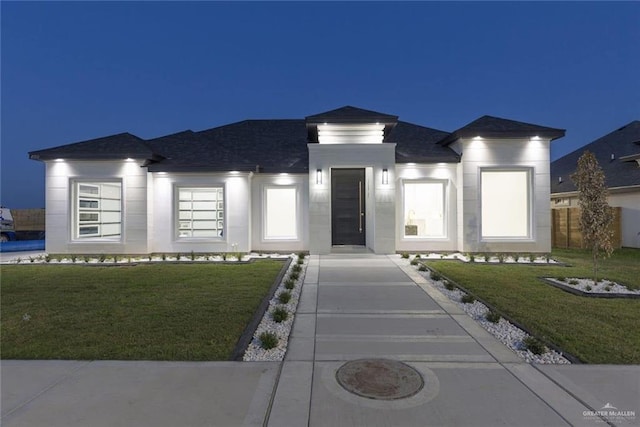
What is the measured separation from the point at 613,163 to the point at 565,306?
1554 centimetres

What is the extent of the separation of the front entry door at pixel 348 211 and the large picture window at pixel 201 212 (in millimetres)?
4493

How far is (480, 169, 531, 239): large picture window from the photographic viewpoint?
1149cm

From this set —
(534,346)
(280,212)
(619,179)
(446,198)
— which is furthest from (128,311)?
(619,179)

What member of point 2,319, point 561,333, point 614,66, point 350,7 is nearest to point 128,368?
point 2,319

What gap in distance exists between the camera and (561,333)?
4285 mm

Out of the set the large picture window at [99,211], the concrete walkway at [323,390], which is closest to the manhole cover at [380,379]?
the concrete walkway at [323,390]

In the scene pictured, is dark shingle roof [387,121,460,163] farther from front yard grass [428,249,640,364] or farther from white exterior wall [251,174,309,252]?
front yard grass [428,249,640,364]

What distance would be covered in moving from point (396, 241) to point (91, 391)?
9.97 m

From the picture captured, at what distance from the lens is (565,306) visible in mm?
5543

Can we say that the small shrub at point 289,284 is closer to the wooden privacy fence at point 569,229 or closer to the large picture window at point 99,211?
the large picture window at point 99,211

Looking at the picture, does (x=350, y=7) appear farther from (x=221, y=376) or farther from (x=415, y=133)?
(x=221, y=376)

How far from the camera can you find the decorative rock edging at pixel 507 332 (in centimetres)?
362

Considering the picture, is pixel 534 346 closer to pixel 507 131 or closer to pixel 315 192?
pixel 315 192

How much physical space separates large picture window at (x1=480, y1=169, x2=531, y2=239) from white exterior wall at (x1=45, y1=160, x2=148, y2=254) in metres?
11.9
